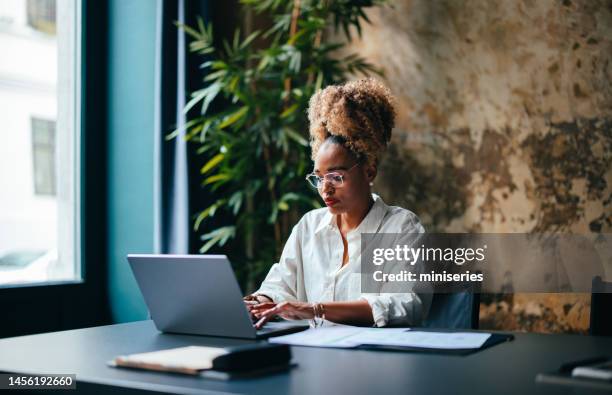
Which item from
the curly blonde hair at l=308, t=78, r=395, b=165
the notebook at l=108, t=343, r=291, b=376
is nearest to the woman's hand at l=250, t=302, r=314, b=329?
the notebook at l=108, t=343, r=291, b=376

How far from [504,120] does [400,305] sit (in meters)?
1.69

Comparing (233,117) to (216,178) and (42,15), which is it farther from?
(42,15)

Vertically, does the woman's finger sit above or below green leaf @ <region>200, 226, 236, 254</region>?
below

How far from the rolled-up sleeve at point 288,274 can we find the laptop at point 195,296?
50 cm

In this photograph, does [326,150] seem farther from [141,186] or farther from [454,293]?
[141,186]

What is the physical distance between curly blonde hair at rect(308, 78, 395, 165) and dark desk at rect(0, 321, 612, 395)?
0.84 meters

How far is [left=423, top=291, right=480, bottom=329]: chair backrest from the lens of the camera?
6.89 feet

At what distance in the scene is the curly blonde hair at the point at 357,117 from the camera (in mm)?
2363

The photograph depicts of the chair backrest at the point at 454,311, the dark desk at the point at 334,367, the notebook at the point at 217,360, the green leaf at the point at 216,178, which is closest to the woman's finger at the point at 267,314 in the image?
the dark desk at the point at 334,367

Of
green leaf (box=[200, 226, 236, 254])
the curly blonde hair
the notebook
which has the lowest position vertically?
the notebook

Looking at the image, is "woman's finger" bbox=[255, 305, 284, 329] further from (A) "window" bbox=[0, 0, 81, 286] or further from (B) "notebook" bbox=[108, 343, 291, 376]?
(A) "window" bbox=[0, 0, 81, 286]

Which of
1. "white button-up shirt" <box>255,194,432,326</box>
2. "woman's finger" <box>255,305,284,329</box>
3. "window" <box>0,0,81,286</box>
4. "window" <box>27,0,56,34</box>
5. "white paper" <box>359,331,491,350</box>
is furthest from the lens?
"window" <box>27,0,56,34</box>

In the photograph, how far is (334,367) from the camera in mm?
1365

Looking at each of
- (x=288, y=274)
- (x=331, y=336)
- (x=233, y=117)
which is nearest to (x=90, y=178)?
(x=233, y=117)
